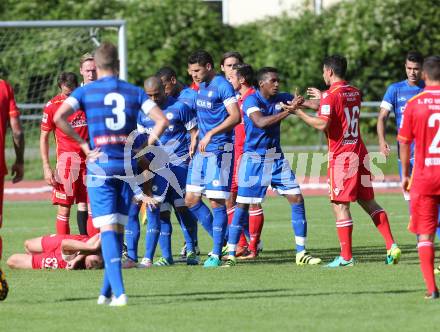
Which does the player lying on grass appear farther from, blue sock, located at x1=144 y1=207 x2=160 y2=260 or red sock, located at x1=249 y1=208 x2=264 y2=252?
red sock, located at x1=249 y1=208 x2=264 y2=252

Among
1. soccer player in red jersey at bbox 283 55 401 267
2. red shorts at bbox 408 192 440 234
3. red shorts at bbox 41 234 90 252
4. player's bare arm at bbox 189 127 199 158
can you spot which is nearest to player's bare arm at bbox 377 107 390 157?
→ soccer player in red jersey at bbox 283 55 401 267

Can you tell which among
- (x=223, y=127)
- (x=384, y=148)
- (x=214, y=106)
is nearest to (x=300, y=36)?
(x=384, y=148)

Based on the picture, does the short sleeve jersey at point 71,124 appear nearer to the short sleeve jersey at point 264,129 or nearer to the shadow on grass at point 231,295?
the short sleeve jersey at point 264,129

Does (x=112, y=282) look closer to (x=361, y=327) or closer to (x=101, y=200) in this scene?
(x=101, y=200)

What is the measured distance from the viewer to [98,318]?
926 cm

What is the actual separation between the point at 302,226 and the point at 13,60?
52.5 feet

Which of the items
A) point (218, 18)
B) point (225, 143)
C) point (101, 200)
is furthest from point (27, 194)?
point (101, 200)

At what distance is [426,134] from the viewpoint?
9.96m

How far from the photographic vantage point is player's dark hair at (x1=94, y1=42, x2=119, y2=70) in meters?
9.83

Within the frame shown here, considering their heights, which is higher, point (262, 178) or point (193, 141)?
point (193, 141)

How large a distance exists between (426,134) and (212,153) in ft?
13.3

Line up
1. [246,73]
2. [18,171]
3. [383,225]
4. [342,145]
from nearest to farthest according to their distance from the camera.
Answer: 1. [18,171]
2. [342,145]
3. [383,225]
4. [246,73]

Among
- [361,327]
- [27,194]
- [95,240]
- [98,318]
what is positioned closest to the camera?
[361,327]

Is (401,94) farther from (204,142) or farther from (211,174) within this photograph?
(204,142)
